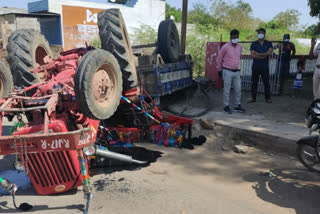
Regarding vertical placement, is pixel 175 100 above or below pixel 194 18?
below

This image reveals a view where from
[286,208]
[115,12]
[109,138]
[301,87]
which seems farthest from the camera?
[301,87]

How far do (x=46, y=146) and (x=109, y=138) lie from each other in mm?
2204

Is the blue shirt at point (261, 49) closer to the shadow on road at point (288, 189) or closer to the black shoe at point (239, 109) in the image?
the black shoe at point (239, 109)

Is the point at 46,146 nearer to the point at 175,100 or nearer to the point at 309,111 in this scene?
the point at 309,111

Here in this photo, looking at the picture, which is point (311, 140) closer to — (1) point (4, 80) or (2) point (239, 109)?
(2) point (239, 109)

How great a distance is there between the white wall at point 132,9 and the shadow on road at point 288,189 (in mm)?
14308

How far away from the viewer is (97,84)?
11.1ft

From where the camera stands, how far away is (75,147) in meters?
2.79

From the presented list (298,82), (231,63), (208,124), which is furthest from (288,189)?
(298,82)

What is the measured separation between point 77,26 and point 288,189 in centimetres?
1526

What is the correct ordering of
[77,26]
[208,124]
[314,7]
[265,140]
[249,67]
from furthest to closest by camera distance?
[77,26] < [314,7] < [249,67] < [208,124] < [265,140]

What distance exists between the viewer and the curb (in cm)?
463

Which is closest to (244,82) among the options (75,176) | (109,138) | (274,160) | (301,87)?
(301,87)

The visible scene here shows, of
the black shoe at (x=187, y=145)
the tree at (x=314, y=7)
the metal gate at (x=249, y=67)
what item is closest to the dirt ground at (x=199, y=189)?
the black shoe at (x=187, y=145)
